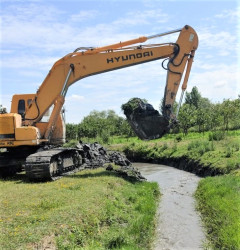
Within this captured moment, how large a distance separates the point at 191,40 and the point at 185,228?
779 cm

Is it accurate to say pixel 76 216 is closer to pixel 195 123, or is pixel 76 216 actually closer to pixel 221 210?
pixel 221 210

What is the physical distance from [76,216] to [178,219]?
148 inches

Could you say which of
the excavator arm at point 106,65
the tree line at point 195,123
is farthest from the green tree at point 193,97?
the excavator arm at point 106,65

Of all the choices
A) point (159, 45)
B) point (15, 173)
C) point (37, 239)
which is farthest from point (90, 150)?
point (37, 239)

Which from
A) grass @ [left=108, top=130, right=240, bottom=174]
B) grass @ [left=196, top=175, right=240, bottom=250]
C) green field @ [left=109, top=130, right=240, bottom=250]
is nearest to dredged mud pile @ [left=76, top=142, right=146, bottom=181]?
green field @ [left=109, top=130, right=240, bottom=250]

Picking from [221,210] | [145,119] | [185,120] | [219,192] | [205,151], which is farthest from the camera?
[185,120]

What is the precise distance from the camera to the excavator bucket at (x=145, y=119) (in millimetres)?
13211

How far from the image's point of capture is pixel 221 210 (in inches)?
370

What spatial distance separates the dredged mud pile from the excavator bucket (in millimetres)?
2154

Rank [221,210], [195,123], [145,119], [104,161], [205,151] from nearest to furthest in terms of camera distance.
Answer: [221,210] < [145,119] < [104,161] < [205,151] < [195,123]

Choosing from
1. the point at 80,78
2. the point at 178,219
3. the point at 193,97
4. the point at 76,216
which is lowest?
the point at 178,219

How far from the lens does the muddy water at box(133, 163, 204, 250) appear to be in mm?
8047

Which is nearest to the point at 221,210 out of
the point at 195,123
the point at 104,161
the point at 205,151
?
the point at 104,161

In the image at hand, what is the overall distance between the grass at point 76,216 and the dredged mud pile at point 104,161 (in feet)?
10.3
